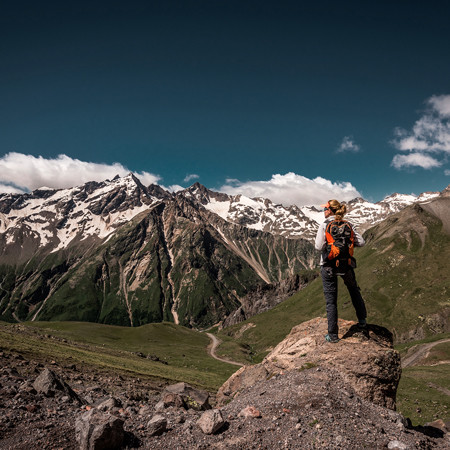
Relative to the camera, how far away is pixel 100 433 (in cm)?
1013

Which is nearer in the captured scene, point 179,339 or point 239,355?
point 239,355

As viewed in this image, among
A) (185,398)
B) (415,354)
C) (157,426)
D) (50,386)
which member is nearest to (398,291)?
(415,354)

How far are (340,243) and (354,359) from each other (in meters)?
6.19

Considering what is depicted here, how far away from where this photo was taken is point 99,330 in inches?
5325

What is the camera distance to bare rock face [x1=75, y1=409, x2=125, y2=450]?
10109 millimetres

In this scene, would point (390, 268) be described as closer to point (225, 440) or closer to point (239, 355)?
point (239, 355)

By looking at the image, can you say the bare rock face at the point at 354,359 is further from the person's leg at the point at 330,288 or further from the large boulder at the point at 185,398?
the large boulder at the point at 185,398

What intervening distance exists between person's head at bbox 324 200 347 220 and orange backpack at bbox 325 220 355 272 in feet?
1.37

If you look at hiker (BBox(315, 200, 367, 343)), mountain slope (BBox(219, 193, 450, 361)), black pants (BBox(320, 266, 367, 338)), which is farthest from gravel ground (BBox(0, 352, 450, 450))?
mountain slope (BBox(219, 193, 450, 361))

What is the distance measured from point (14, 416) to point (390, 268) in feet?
545

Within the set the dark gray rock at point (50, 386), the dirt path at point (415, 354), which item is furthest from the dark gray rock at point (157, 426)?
the dirt path at point (415, 354)

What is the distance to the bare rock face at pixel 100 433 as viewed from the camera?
1011 centimetres

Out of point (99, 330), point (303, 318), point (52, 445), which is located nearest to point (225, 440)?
point (52, 445)

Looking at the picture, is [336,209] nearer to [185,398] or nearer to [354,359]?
[354,359]
